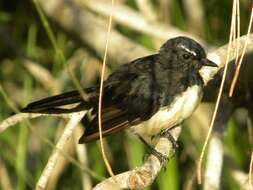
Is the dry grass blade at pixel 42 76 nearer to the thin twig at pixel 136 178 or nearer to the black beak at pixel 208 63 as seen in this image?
the black beak at pixel 208 63

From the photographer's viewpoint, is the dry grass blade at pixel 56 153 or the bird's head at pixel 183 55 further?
the bird's head at pixel 183 55

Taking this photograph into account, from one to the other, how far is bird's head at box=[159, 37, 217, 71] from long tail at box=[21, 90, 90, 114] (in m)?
0.69

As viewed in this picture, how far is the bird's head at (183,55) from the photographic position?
5000 mm

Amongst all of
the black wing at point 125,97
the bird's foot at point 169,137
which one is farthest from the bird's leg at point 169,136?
the black wing at point 125,97

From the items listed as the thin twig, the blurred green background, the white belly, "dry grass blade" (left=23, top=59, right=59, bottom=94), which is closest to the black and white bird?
the white belly

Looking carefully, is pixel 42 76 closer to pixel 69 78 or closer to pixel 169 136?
pixel 69 78

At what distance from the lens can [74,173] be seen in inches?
242

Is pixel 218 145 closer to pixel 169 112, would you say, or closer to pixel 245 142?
pixel 169 112

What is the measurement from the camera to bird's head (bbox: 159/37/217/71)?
5.00 metres

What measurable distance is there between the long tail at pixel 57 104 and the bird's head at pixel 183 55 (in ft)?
2.26

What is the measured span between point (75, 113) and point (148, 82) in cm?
95

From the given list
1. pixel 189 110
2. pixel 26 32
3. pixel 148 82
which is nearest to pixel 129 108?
pixel 148 82

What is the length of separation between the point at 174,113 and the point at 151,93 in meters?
0.34

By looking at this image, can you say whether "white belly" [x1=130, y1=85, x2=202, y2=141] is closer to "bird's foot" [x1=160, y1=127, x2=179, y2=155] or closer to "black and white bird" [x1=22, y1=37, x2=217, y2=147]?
"black and white bird" [x1=22, y1=37, x2=217, y2=147]
